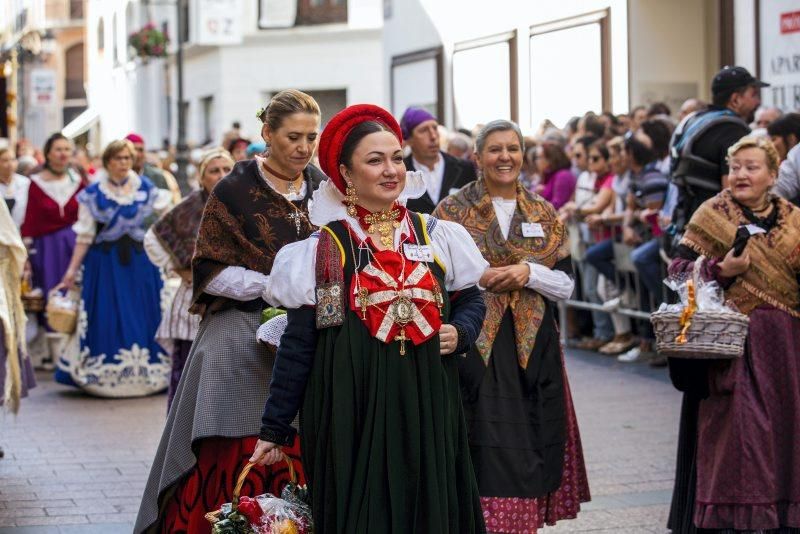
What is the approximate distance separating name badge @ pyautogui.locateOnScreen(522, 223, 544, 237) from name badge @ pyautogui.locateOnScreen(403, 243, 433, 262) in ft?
5.83

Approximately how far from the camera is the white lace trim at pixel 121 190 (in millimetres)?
11562

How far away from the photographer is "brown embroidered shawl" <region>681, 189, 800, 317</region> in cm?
632

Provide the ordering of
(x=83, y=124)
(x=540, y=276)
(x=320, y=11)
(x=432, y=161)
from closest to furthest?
(x=540, y=276)
(x=432, y=161)
(x=320, y=11)
(x=83, y=124)

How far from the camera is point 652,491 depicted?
26.5 ft

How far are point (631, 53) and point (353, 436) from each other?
12.9 meters

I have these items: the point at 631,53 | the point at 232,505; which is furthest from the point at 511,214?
the point at 631,53

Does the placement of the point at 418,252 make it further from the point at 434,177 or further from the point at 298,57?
the point at 298,57

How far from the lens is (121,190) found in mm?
11609

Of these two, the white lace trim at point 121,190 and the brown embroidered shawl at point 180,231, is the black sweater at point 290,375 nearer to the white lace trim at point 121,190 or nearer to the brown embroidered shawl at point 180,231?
the brown embroidered shawl at point 180,231

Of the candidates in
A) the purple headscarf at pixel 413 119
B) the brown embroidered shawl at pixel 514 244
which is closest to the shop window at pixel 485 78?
the purple headscarf at pixel 413 119

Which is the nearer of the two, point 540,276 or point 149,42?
point 540,276

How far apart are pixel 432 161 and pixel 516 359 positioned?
2947 millimetres

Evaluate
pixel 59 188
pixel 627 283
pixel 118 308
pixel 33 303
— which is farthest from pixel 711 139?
pixel 33 303

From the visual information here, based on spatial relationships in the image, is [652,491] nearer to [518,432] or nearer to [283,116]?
[518,432]
